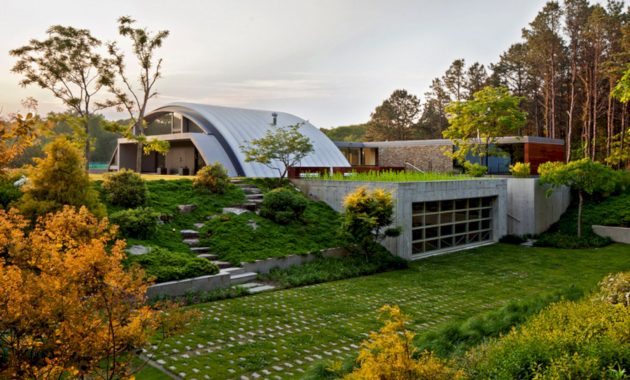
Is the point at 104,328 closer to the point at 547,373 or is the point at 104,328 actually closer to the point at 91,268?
the point at 91,268

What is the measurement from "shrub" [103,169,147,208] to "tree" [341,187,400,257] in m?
5.83

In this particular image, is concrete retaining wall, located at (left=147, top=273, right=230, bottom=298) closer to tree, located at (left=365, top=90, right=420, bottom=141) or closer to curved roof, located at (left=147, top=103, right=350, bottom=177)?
curved roof, located at (left=147, top=103, right=350, bottom=177)

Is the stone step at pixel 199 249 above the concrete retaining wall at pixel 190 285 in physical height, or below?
above

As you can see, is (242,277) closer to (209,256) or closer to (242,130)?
(209,256)

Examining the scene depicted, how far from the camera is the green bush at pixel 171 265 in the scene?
32.6ft

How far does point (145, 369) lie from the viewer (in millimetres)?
6449

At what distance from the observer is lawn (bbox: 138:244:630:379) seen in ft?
22.4

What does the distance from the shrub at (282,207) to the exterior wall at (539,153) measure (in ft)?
54.5

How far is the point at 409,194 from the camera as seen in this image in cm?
1512

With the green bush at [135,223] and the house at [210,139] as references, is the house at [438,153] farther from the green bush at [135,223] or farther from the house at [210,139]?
the green bush at [135,223]

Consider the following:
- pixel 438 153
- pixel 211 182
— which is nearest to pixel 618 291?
pixel 211 182

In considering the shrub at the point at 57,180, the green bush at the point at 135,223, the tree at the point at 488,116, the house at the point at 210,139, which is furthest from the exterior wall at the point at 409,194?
the shrub at the point at 57,180

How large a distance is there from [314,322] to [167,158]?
22.9 m

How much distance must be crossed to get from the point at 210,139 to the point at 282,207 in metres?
10.7
